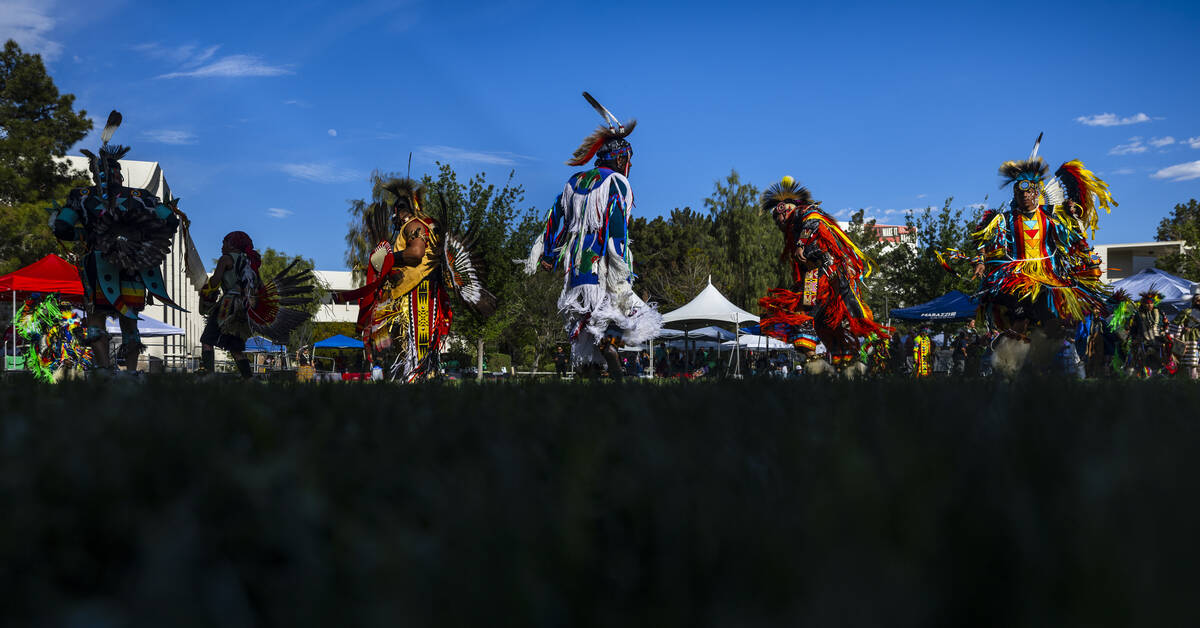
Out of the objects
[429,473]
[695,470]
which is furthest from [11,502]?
[695,470]

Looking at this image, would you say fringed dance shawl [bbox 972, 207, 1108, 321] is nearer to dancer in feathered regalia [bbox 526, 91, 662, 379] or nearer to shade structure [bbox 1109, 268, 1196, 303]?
dancer in feathered regalia [bbox 526, 91, 662, 379]

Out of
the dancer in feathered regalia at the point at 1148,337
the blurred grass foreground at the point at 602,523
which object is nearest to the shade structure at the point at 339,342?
the dancer in feathered regalia at the point at 1148,337

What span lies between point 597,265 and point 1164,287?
699 inches

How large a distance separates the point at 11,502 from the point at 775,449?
0.94m

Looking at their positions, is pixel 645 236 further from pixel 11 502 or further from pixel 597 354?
pixel 11 502

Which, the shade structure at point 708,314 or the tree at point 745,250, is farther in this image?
the tree at point 745,250

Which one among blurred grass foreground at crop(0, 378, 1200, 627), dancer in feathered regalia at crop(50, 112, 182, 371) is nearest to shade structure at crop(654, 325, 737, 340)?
dancer in feathered regalia at crop(50, 112, 182, 371)

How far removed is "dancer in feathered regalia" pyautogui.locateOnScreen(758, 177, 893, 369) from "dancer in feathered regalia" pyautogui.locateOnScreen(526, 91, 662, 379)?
55.9 inches

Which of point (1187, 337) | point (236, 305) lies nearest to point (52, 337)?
point (236, 305)

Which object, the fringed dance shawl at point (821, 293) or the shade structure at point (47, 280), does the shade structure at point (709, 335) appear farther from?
the fringed dance shawl at point (821, 293)

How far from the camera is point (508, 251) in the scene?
27.9m

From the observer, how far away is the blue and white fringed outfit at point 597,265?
8.43 meters

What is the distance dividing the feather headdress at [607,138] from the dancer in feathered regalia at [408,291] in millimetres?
1919

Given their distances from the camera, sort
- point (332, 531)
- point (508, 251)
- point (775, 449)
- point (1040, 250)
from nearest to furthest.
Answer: point (332, 531) → point (775, 449) → point (1040, 250) → point (508, 251)
